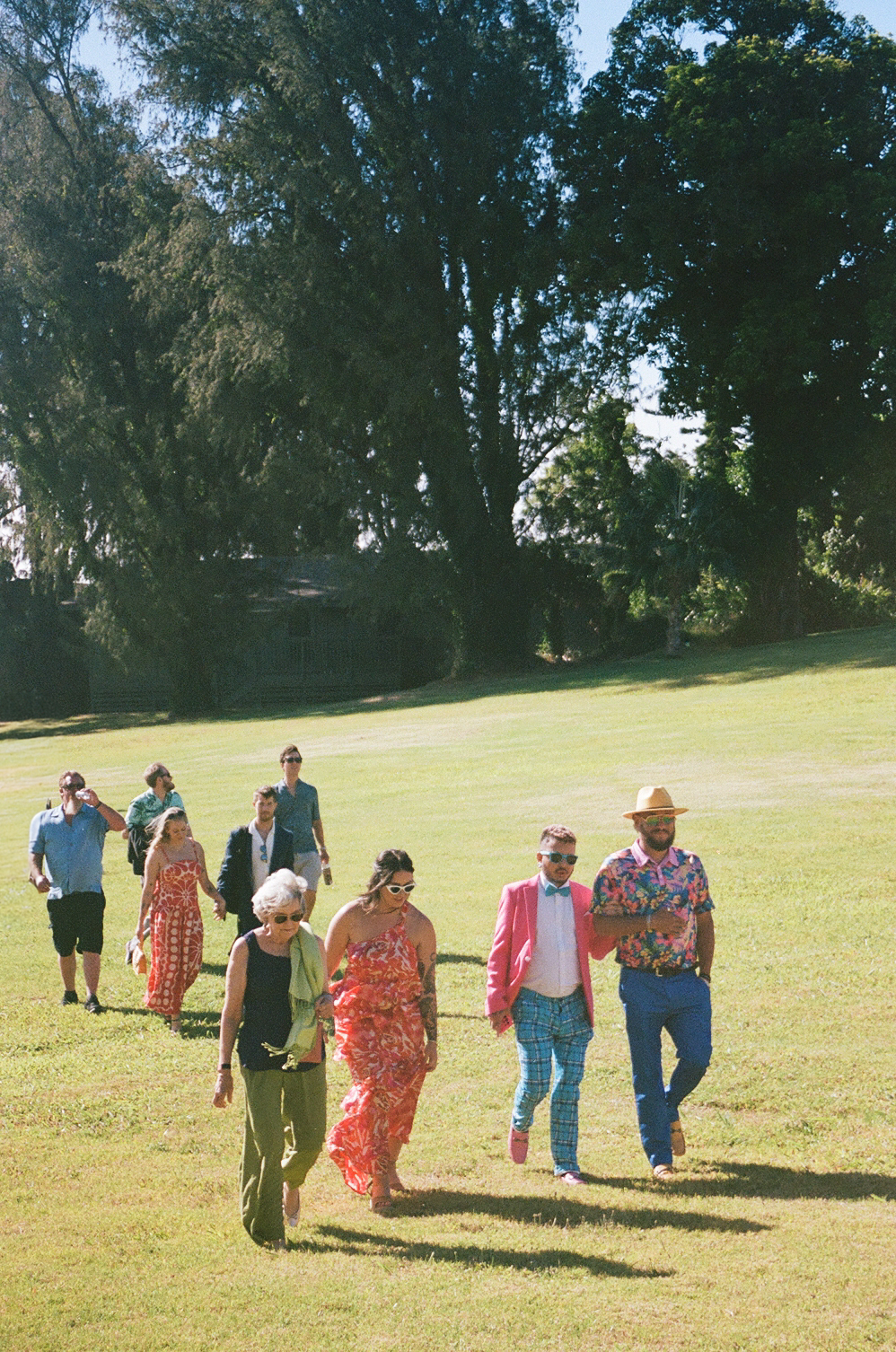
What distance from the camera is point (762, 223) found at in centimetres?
4006

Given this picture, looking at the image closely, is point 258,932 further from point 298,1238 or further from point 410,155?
point 410,155

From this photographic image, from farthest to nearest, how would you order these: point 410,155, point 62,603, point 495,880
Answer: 1. point 62,603
2. point 410,155
3. point 495,880

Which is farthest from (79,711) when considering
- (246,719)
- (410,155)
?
(410,155)

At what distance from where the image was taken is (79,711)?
6056 centimetres

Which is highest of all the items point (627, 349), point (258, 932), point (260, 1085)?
point (627, 349)

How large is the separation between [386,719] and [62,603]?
2380 centimetres

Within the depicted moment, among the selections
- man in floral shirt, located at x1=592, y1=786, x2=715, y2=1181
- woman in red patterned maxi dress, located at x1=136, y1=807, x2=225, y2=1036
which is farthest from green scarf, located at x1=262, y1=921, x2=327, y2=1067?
woman in red patterned maxi dress, located at x1=136, y1=807, x2=225, y2=1036

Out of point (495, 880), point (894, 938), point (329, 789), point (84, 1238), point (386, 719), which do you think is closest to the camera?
point (84, 1238)

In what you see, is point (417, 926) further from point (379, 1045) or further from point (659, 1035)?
point (659, 1035)

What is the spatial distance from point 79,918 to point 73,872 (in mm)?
409

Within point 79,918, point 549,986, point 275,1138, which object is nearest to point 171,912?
point 79,918

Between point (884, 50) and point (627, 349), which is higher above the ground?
point (884, 50)

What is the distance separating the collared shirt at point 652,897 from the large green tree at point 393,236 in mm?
36164

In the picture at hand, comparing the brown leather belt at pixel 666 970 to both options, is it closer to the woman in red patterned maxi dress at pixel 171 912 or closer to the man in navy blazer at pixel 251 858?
the man in navy blazer at pixel 251 858
